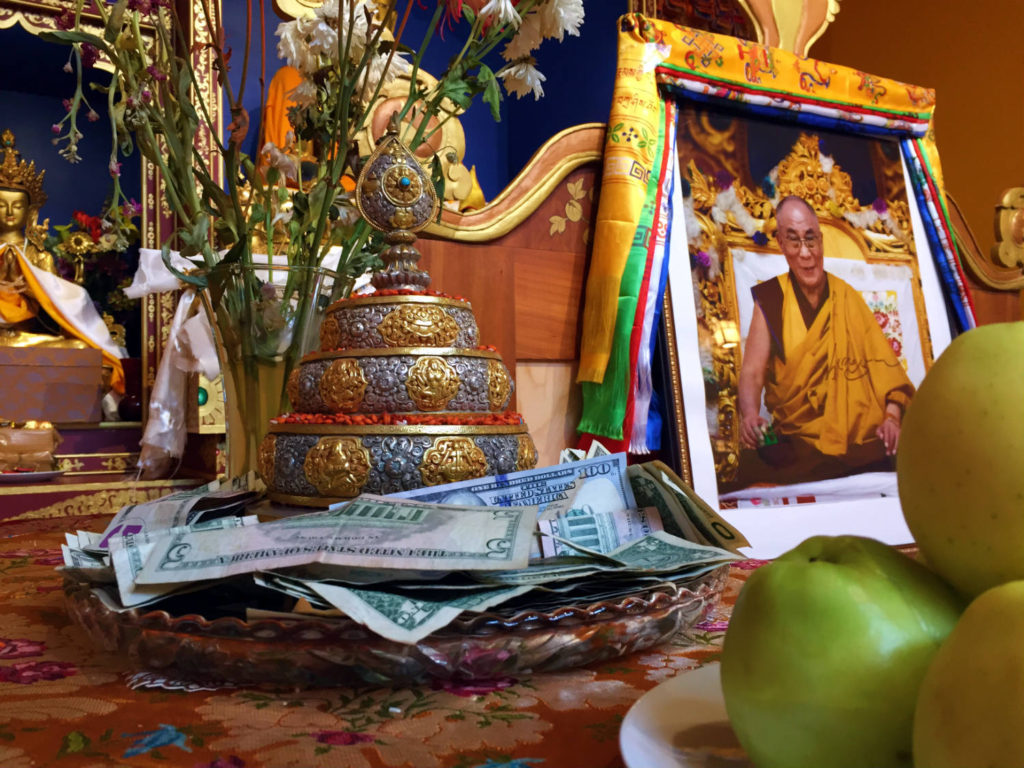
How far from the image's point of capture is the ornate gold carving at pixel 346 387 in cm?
50

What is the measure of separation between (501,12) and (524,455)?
356 mm

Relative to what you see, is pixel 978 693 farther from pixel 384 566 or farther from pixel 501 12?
pixel 501 12

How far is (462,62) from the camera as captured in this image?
0.65 meters

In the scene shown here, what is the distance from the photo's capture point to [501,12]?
0.63 meters

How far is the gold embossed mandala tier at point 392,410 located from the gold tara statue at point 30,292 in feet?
7.70

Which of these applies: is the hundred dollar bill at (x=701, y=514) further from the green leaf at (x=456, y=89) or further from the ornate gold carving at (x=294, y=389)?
the green leaf at (x=456, y=89)

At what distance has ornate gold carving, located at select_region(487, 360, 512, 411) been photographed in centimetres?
53

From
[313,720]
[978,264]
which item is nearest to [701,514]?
[313,720]

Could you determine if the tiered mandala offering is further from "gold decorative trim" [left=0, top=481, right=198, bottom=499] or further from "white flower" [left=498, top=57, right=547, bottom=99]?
"gold decorative trim" [left=0, top=481, right=198, bottom=499]

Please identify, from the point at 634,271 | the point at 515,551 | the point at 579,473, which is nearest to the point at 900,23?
the point at 634,271

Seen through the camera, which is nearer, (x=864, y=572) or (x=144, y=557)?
(x=864, y=572)

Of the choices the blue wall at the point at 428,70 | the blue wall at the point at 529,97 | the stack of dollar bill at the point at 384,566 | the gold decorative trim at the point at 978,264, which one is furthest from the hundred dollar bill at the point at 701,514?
the blue wall at the point at 428,70

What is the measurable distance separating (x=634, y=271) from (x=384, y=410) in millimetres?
764

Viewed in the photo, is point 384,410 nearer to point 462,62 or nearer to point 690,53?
point 462,62
